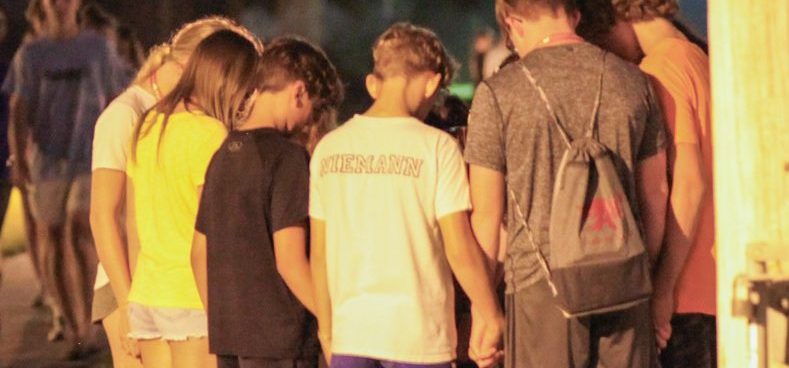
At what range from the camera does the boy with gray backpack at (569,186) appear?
327cm

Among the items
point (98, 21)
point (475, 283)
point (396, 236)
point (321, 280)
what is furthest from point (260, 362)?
point (98, 21)

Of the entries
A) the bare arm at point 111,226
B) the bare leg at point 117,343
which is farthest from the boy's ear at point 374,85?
the bare leg at point 117,343

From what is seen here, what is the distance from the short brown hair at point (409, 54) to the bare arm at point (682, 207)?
0.64 metres

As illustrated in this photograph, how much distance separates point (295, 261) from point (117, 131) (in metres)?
0.84

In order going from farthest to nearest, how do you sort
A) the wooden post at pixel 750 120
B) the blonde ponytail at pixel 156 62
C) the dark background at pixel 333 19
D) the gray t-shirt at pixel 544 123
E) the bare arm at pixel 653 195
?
1. the dark background at pixel 333 19
2. the blonde ponytail at pixel 156 62
3. the bare arm at pixel 653 195
4. the gray t-shirt at pixel 544 123
5. the wooden post at pixel 750 120

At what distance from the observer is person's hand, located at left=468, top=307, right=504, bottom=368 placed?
3570 mm

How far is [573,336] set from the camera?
11.1 feet

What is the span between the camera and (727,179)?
215 centimetres

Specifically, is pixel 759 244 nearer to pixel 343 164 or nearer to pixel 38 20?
pixel 343 164

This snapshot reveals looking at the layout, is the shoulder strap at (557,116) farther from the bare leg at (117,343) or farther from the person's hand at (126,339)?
the bare leg at (117,343)

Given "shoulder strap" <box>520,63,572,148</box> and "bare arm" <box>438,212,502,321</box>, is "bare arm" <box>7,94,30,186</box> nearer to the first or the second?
"bare arm" <box>438,212,502,321</box>

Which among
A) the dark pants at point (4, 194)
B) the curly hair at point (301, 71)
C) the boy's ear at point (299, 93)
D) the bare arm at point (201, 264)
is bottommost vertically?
the bare arm at point (201, 264)

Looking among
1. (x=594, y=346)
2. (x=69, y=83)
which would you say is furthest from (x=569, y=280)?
(x=69, y=83)

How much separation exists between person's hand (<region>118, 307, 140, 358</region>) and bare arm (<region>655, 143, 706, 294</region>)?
1633 millimetres
